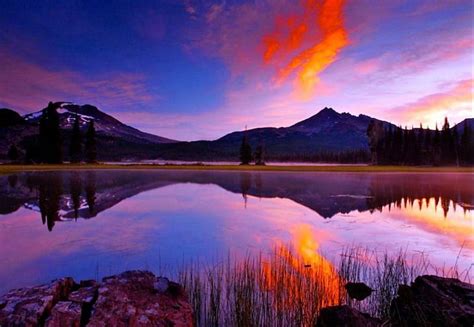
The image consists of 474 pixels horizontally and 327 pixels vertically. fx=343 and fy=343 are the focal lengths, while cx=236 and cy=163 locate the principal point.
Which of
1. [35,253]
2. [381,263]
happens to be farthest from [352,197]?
[35,253]

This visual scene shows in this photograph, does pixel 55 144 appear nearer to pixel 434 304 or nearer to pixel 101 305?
→ pixel 101 305

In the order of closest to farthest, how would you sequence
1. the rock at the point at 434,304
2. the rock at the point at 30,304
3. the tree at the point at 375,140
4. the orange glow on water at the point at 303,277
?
the rock at the point at 30,304, the rock at the point at 434,304, the orange glow on water at the point at 303,277, the tree at the point at 375,140

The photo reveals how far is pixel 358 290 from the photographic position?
6.65 m

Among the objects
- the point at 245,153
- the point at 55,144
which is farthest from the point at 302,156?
the point at 55,144

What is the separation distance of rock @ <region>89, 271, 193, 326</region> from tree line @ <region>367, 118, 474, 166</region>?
300ft

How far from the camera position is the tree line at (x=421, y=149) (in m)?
88.5

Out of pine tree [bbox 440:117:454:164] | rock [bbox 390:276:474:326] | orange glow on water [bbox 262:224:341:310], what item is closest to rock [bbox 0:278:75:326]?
orange glow on water [bbox 262:224:341:310]

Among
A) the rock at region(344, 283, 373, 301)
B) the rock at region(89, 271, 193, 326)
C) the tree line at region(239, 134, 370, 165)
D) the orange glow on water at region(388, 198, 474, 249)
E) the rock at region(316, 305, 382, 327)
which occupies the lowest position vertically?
the orange glow on water at region(388, 198, 474, 249)

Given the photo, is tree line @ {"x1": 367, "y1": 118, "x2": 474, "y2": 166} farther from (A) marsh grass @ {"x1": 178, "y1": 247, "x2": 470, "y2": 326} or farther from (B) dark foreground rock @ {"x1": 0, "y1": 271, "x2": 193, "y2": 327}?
(B) dark foreground rock @ {"x1": 0, "y1": 271, "x2": 193, "y2": 327}

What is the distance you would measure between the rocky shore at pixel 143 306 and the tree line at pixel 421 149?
295 ft

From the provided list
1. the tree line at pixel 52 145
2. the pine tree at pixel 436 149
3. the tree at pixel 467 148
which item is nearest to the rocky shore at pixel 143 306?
the tree line at pixel 52 145

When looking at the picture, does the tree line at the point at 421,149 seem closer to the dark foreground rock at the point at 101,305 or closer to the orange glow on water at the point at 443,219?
the orange glow on water at the point at 443,219

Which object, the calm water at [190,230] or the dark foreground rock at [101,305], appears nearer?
the dark foreground rock at [101,305]

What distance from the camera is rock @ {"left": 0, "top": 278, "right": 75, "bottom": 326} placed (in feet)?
14.8
